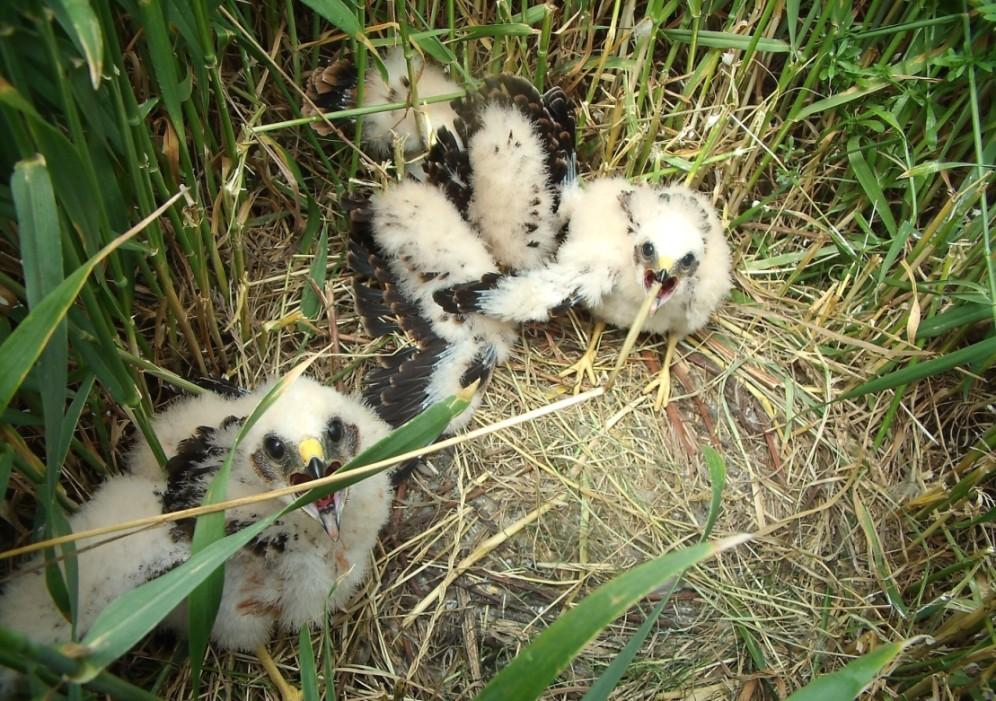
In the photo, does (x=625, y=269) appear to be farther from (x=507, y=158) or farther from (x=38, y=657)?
(x=38, y=657)

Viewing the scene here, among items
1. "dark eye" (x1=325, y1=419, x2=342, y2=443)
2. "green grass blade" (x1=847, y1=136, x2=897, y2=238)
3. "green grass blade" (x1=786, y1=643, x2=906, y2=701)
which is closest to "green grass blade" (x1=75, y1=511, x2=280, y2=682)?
"dark eye" (x1=325, y1=419, x2=342, y2=443)

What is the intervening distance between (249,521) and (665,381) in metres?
1.09

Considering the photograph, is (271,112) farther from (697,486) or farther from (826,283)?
(826,283)

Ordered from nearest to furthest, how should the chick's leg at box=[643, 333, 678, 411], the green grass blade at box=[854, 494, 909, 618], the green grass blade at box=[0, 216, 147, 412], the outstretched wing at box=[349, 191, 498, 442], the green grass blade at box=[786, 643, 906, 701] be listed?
the green grass blade at box=[0, 216, 147, 412]
the green grass blade at box=[786, 643, 906, 701]
the green grass blade at box=[854, 494, 909, 618]
the outstretched wing at box=[349, 191, 498, 442]
the chick's leg at box=[643, 333, 678, 411]

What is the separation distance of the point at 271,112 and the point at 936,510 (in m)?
1.92

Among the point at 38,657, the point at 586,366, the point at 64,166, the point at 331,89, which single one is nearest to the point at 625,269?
the point at 586,366

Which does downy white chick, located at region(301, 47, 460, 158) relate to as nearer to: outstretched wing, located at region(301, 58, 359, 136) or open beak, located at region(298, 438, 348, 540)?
outstretched wing, located at region(301, 58, 359, 136)

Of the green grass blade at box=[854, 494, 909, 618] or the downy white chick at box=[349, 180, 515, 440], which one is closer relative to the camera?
the green grass blade at box=[854, 494, 909, 618]

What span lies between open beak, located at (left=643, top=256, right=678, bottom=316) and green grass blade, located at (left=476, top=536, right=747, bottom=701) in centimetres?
99

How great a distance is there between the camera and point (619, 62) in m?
2.09

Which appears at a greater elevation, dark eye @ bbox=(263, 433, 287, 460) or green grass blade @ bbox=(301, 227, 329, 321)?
green grass blade @ bbox=(301, 227, 329, 321)

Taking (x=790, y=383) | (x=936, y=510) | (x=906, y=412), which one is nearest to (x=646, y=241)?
(x=790, y=383)

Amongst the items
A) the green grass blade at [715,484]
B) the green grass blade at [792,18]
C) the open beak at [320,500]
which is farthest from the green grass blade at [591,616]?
→ the green grass blade at [792,18]

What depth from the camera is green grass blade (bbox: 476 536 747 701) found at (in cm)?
100
